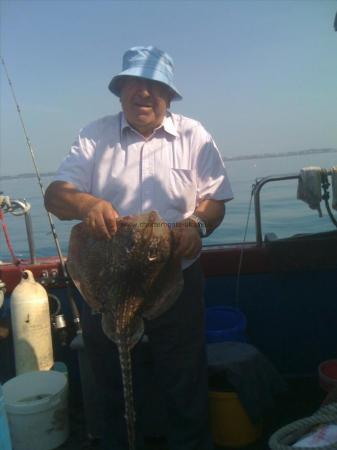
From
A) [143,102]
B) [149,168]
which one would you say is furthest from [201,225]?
[143,102]

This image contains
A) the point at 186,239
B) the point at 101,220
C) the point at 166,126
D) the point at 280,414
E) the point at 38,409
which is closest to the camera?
the point at 101,220

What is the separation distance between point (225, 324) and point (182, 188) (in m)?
1.69

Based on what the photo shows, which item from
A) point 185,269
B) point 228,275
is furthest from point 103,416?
point 228,275

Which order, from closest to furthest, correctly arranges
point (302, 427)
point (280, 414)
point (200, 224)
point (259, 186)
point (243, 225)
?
point (302, 427) < point (200, 224) < point (280, 414) < point (259, 186) < point (243, 225)

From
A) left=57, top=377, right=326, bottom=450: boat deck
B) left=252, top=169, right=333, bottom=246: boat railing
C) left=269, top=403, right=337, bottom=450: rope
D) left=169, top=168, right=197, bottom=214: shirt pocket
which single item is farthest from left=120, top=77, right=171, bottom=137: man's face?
left=57, top=377, right=326, bottom=450: boat deck

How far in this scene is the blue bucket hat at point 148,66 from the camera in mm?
2369

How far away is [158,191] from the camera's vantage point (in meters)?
2.44

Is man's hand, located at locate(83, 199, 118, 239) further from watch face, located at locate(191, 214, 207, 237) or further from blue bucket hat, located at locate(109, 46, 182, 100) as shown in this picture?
blue bucket hat, located at locate(109, 46, 182, 100)

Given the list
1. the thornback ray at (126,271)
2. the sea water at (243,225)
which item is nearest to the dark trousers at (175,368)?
the thornback ray at (126,271)

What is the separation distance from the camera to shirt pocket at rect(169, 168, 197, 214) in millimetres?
2447

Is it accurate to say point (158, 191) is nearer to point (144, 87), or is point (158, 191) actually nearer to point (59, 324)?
point (144, 87)

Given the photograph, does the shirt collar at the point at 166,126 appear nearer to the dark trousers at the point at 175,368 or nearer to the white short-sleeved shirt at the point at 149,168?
the white short-sleeved shirt at the point at 149,168

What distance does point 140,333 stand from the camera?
221 cm

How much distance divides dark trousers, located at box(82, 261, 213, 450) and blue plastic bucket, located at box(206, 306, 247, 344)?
83 cm
